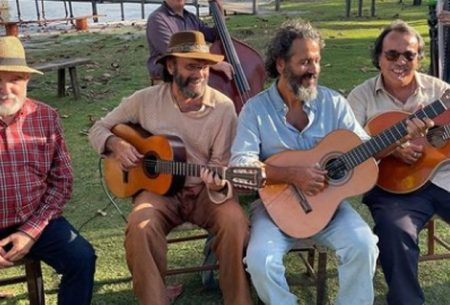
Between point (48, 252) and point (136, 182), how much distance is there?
2.12ft

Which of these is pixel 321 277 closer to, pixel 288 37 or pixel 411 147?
pixel 411 147

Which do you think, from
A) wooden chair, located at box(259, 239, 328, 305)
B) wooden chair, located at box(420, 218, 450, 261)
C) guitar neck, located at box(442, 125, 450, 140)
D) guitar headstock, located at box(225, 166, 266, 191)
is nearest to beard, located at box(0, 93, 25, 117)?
guitar headstock, located at box(225, 166, 266, 191)

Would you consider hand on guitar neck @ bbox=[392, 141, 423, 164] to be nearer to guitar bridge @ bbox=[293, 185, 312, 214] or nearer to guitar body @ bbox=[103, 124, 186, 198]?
guitar bridge @ bbox=[293, 185, 312, 214]

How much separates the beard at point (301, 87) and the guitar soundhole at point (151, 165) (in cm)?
88

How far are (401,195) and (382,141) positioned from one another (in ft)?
1.34

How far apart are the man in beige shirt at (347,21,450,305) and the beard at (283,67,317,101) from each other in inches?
19.1

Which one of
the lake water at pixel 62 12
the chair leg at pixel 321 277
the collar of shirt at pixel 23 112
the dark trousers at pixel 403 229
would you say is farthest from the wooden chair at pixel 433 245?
the lake water at pixel 62 12

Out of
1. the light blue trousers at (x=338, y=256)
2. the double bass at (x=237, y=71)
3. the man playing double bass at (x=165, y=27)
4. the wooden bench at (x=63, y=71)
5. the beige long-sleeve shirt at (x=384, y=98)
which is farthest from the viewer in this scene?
the wooden bench at (x=63, y=71)

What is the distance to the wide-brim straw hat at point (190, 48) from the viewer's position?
3465 mm

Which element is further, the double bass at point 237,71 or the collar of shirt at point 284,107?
the double bass at point 237,71

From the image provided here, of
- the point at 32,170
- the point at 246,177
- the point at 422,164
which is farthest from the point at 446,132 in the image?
the point at 32,170

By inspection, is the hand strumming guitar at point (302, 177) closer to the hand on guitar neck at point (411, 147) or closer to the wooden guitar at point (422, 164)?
the hand on guitar neck at point (411, 147)

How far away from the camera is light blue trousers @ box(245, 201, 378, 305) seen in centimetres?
300

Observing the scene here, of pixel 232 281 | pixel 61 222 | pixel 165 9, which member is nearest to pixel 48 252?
pixel 61 222
